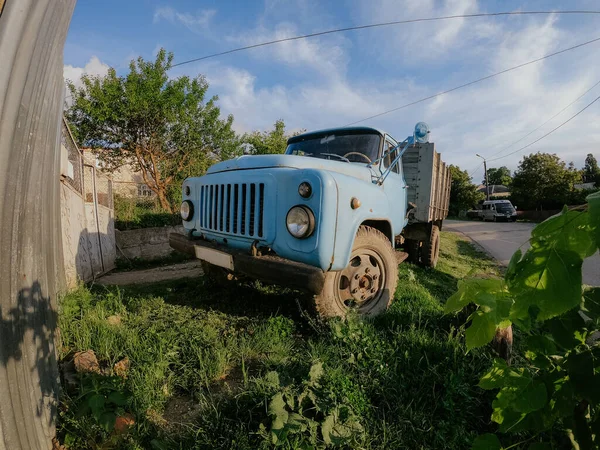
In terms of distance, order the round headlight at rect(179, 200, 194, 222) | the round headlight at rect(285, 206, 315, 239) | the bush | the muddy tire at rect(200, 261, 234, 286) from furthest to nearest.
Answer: the bush < the muddy tire at rect(200, 261, 234, 286) < the round headlight at rect(179, 200, 194, 222) < the round headlight at rect(285, 206, 315, 239)

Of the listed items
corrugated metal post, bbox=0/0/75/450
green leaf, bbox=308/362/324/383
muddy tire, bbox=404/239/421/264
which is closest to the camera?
corrugated metal post, bbox=0/0/75/450

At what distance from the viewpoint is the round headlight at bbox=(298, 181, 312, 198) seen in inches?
94.9

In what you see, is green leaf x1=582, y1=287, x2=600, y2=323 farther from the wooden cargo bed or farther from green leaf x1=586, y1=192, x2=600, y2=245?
the wooden cargo bed

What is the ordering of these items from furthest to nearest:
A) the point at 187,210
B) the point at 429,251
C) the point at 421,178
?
the point at 429,251 → the point at 421,178 → the point at 187,210

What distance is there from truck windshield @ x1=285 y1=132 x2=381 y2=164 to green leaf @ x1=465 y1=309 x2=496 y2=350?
3002mm

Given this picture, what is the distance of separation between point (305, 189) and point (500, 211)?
28.5 metres

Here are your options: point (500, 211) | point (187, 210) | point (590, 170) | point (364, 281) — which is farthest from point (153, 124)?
point (590, 170)

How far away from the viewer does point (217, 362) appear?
7.61 ft

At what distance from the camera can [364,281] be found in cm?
305

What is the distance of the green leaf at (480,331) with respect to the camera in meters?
0.83

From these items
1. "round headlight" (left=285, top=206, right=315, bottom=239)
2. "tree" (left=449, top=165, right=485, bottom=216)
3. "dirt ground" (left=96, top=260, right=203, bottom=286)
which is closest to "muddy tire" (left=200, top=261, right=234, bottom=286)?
"dirt ground" (left=96, top=260, right=203, bottom=286)

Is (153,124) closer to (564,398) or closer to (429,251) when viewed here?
(429,251)

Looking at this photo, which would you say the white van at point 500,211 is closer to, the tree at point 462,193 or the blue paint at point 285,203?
the tree at point 462,193

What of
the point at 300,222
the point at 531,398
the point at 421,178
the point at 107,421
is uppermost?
the point at 421,178
